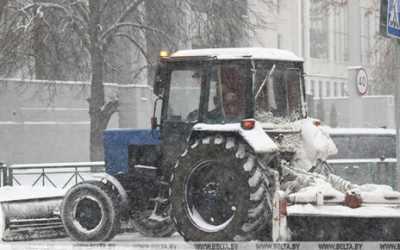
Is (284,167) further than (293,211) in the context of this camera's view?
Yes

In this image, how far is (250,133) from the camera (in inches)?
346

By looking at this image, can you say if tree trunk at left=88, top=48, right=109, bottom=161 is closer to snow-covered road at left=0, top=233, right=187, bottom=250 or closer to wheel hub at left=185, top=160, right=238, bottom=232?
snow-covered road at left=0, top=233, right=187, bottom=250

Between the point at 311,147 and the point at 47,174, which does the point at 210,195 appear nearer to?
the point at 311,147

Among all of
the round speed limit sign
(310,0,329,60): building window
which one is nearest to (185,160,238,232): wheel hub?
the round speed limit sign

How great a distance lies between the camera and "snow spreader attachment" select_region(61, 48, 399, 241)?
27.1 feet

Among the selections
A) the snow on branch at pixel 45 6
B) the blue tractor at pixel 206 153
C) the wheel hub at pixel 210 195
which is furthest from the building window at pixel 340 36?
the wheel hub at pixel 210 195

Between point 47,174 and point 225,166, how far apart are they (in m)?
11.2

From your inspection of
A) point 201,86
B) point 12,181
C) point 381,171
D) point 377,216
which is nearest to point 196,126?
point 201,86

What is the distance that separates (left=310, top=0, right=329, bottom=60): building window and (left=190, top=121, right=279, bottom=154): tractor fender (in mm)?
49046

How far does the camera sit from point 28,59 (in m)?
21.8

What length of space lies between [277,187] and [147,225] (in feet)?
9.64

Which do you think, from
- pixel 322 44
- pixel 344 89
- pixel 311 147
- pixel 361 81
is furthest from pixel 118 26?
pixel 344 89

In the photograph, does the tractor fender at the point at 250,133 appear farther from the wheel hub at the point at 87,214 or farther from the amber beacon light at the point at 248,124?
the wheel hub at the point at 87,214

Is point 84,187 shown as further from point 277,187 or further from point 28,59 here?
point 28,59
